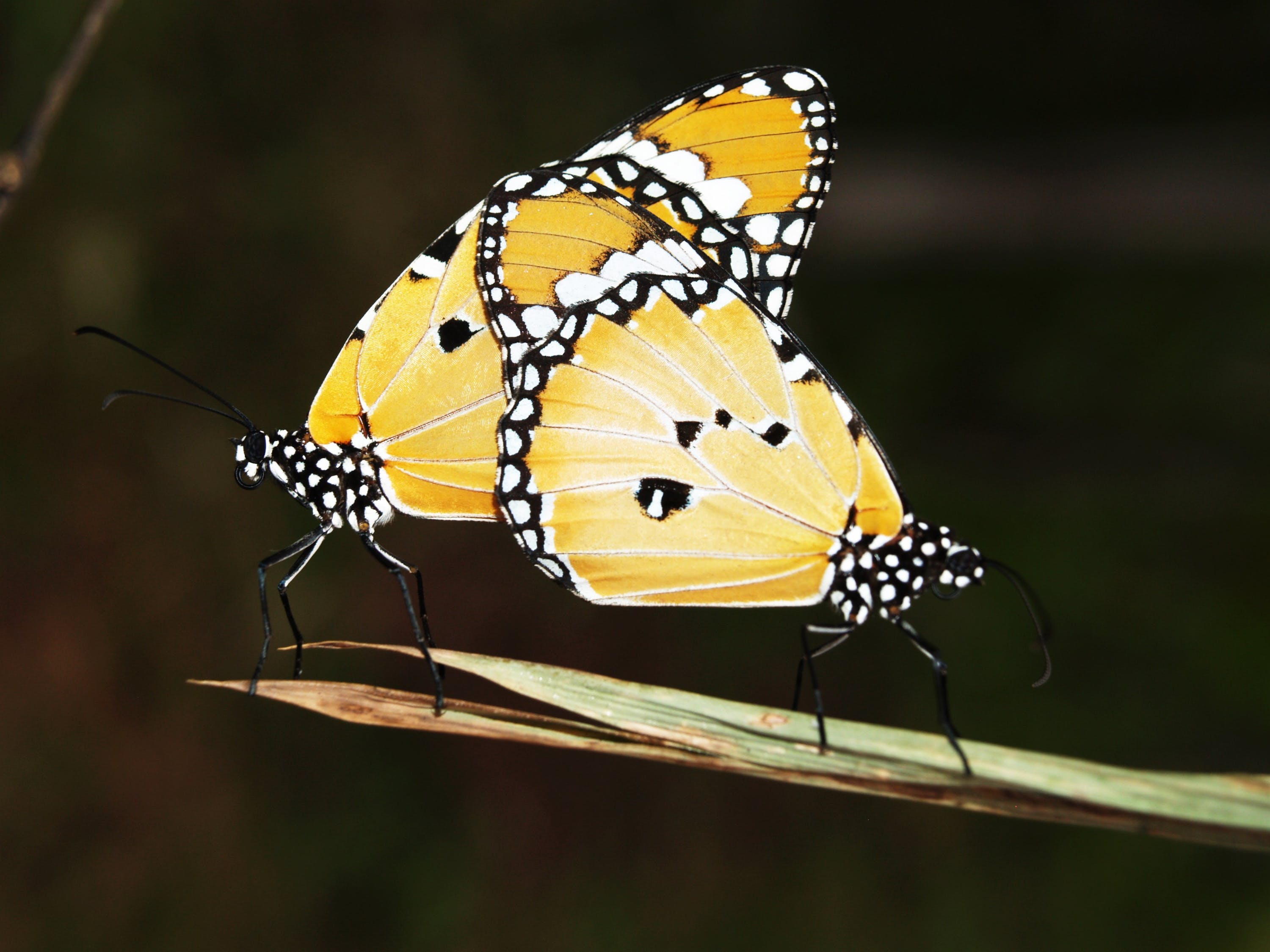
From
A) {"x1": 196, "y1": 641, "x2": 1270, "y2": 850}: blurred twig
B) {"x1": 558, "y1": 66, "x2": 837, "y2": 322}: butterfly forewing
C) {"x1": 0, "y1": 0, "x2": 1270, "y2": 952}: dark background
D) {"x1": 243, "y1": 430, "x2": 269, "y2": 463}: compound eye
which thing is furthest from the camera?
{"x1": 0, "y1": 0, "x2": 1270, "y2": 952}: dark background

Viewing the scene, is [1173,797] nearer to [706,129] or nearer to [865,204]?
[706,129]

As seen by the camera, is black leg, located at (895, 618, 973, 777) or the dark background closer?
black leg, located at (895, 618, 973, 777)

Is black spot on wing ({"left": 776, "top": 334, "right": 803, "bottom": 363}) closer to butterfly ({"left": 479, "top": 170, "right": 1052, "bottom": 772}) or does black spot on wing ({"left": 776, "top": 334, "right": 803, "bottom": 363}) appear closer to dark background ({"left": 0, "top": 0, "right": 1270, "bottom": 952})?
butterfly ({"left": 479, "top": 170, "right": 1052, "bottom": 772})

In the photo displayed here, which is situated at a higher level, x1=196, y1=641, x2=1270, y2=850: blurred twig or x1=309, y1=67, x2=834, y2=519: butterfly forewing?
x1=309, y1=67, x2=834, y2=519: butterfly forewing

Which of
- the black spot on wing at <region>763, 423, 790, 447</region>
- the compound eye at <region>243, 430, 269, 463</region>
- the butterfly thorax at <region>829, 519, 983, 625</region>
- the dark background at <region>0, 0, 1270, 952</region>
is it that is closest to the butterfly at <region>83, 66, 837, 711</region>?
the compound eye at <region>243, 430, 269, 463</region>

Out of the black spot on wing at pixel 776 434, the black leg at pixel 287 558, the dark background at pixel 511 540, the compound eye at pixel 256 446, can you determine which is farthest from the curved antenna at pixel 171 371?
the dark background at pixel 511 540

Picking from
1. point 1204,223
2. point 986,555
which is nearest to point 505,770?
point 986,555
